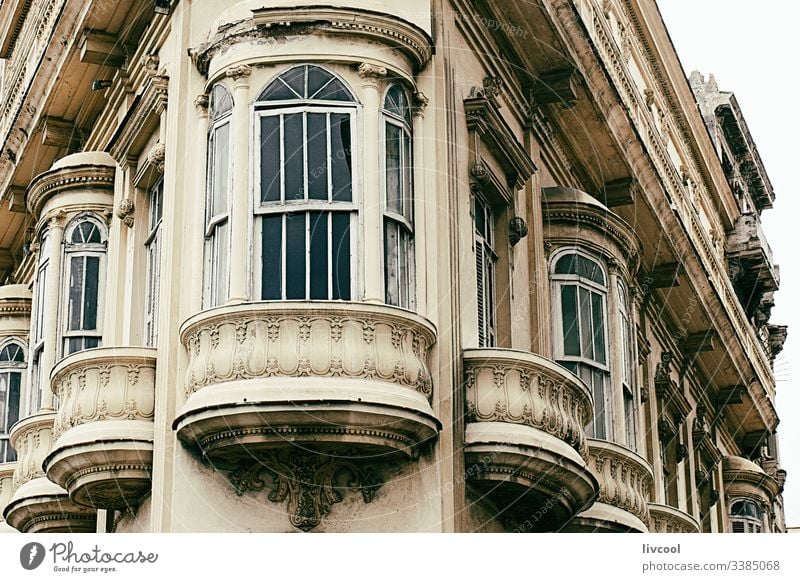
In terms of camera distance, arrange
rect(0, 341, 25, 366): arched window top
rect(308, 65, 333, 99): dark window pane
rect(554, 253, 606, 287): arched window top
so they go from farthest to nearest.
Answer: rect(0, 341, 25, 366): arched window top → rect(554, 253, 606, 287): arched window top → rect(308, 65, 333, 99): dark window pane

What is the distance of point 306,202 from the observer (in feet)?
61.0

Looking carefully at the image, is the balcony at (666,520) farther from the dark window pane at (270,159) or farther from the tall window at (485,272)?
the dark window pane at (270,159)

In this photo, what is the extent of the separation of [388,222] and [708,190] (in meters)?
20.7

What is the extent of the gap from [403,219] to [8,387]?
9841 millimetres

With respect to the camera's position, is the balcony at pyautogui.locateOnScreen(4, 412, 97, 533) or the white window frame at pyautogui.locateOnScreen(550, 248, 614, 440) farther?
the white window frame at pyautogui.locateOnScreen(550, 248, 614, 440)

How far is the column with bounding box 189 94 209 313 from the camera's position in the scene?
18906 mm

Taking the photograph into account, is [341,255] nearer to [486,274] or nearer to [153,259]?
[486,274]

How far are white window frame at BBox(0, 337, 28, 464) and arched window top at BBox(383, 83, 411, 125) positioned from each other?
9439 mm

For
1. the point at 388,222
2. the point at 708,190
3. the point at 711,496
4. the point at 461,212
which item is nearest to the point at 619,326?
the point at 461,212

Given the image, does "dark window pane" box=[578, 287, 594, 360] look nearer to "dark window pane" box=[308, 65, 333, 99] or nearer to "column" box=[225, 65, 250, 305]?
"dark window pane" box=[308, 65, 333, 99]

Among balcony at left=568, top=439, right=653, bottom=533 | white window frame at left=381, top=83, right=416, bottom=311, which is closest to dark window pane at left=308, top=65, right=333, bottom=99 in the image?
white window frame at left=381, top=83, right=416, bottom=311

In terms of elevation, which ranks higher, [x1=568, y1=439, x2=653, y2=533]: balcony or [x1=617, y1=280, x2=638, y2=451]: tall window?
[x1=617, y1=280, x2=638, y2=451]: tall window

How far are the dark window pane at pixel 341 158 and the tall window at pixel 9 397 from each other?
9.53m
